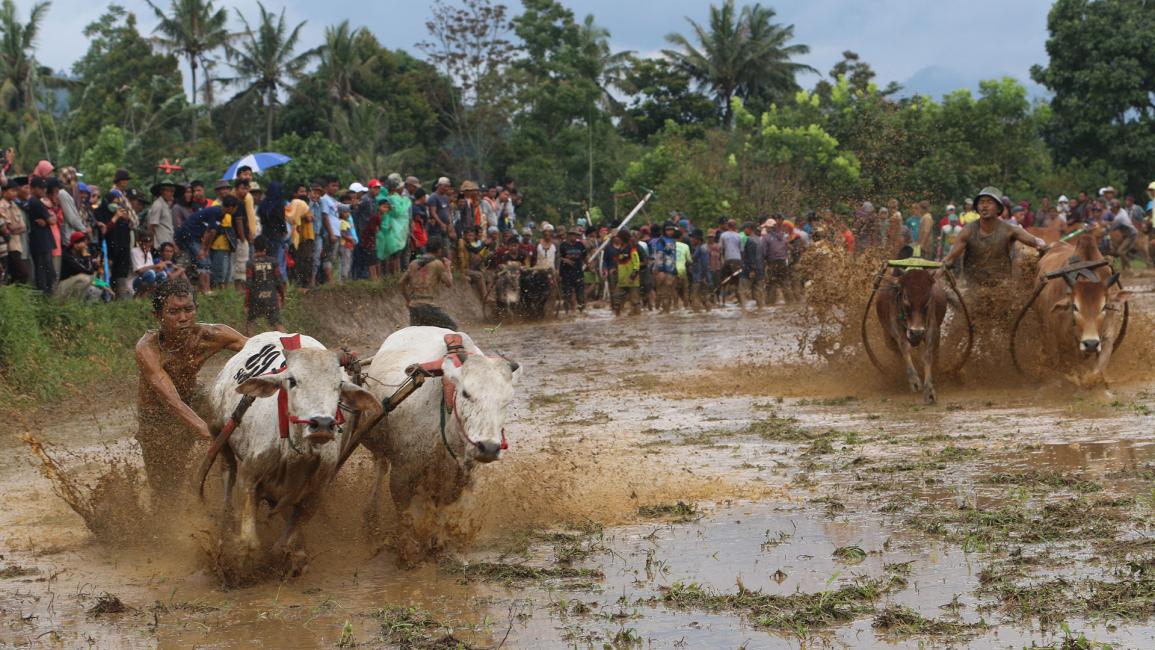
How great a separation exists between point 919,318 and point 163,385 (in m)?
7.98

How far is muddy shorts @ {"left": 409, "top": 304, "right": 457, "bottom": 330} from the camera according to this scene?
12258mm

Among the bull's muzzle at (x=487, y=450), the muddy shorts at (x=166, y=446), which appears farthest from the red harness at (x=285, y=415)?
the muddy shorts at (x=166, y=446)

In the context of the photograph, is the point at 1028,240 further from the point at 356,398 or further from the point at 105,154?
the point at 105,154

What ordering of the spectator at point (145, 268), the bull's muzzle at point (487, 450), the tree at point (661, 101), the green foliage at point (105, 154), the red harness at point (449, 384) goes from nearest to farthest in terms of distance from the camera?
1. the bull's muzzle at point (487, 450)
2. the red harness at point (449, 384)
3. the spectator at point (145, 268)
4. the green foliage at point (105, 154)
5. the tree at point (661, 101)

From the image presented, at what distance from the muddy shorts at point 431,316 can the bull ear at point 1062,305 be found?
18.5 ft

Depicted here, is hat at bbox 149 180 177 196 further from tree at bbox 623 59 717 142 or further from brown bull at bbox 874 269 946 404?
tree at bbox 623 59 717 142

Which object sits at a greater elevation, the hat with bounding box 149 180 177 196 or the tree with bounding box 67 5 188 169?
the tree with bounding box 67 5 188 169

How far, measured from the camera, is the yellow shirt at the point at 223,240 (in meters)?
17.2

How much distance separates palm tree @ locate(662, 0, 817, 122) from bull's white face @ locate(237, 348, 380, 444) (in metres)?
54.6

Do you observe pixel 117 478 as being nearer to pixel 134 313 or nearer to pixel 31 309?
pixel 31 309

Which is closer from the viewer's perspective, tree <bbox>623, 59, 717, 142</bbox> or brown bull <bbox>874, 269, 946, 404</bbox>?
brown bull <bbox>874, 269, 946, 404</bbox>

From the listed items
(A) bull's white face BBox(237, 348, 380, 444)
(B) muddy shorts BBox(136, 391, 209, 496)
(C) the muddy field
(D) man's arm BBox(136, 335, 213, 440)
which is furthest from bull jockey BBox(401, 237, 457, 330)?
(A) bull's white face BBox(237, 348, 380, 444)

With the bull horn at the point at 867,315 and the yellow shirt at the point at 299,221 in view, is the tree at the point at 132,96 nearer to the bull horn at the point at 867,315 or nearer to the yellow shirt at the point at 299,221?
the yellow shirt at the point at 299,221

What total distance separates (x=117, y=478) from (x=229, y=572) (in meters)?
1.78
